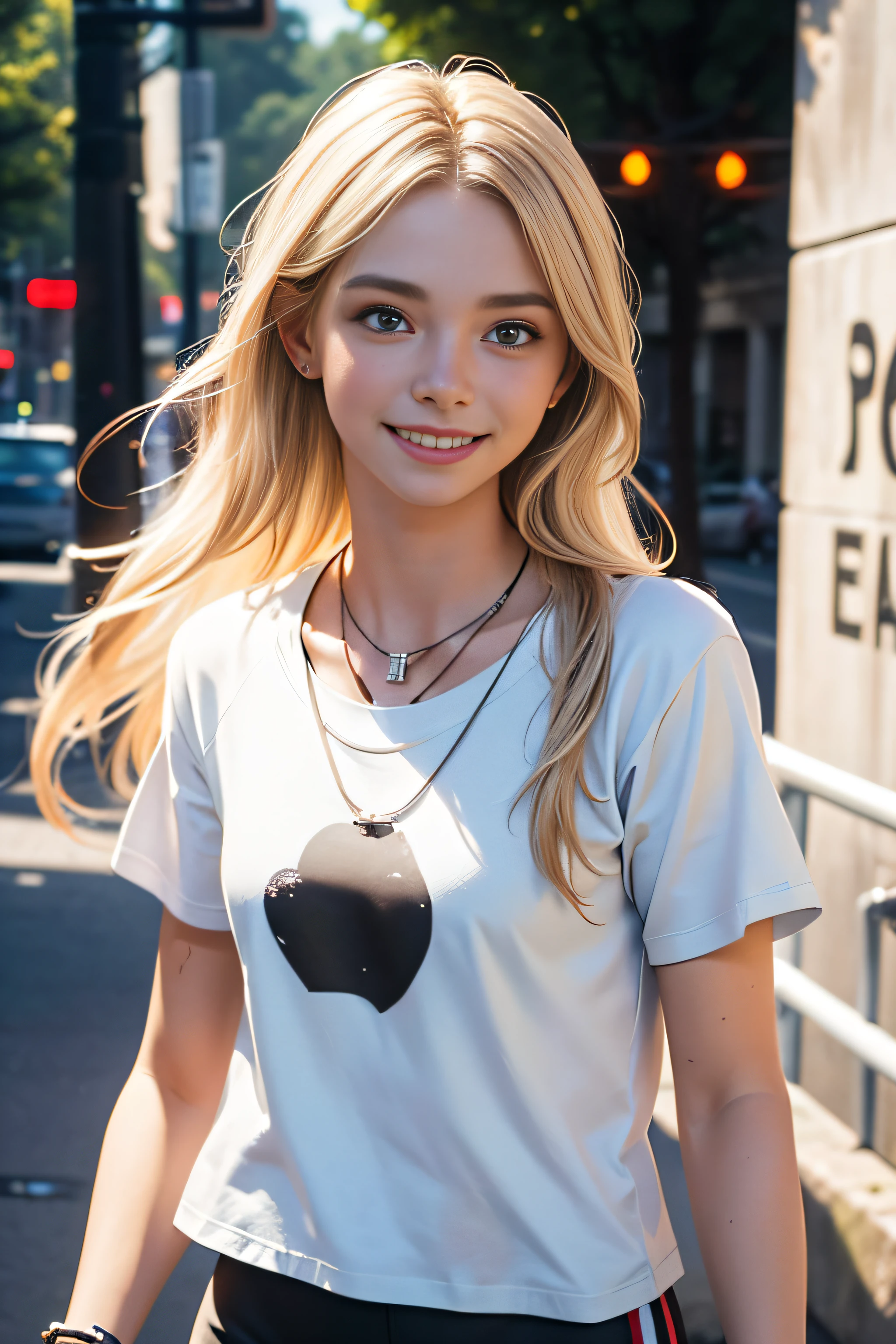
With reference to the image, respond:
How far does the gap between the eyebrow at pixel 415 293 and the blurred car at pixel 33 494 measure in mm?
17171

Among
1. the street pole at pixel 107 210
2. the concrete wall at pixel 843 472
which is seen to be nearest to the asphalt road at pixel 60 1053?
the concrete wall at pixel 843 472

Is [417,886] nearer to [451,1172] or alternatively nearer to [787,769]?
[451,1172]

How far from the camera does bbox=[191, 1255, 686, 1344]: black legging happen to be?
4.67 ft

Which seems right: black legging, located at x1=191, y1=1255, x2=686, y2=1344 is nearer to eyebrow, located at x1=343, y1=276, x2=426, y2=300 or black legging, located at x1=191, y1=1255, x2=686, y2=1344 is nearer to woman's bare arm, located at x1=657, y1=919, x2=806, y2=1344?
woman's bare arm, located at x1=657, y1=919, x2=806, y2=1344

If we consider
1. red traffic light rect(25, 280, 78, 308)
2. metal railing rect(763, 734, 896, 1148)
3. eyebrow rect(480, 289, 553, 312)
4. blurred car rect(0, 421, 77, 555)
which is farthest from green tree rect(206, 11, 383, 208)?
eyebrow rect(480, 289, 553, 312)

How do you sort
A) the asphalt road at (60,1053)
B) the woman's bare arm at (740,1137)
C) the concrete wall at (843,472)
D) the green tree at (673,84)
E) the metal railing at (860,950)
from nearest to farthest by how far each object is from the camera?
1. the woman's bare arm at (740,1137)
2. the metal railing at (860,950)
3. the concrete wall at (843,472)
4. the asphalt road at (60,1053)
5. the green tree at (673,84)

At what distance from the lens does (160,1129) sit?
1.67 meters

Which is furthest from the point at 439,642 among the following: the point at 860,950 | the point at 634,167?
the point at 634,167

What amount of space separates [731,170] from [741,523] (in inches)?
432

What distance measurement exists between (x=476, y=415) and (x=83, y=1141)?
9.96 feet

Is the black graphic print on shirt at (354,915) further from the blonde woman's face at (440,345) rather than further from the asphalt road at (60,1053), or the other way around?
the asphalt road at (60,1053)

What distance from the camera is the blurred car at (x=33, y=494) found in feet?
59.8

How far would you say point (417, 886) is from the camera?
4.69ft

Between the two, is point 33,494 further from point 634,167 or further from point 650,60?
point 634,167
